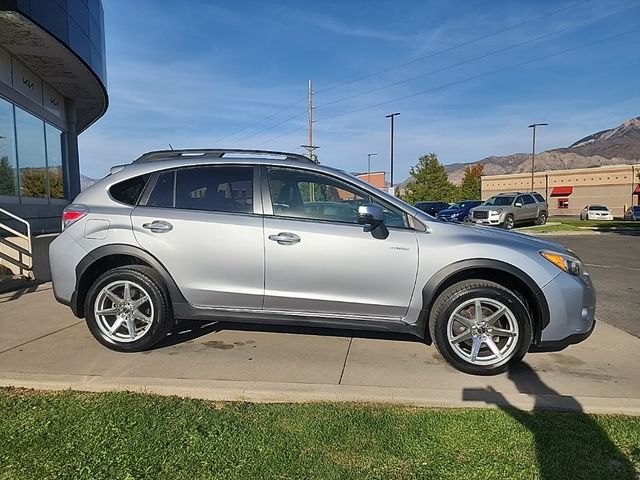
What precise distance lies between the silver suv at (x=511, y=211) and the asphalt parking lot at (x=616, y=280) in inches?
286

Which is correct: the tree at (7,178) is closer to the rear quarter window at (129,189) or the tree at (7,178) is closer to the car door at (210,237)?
the rear quarter window at (129,189)

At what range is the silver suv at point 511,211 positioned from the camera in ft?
75.3

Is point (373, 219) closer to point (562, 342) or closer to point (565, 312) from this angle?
point (565, 312)

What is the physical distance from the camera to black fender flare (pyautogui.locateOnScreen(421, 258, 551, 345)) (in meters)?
3.92

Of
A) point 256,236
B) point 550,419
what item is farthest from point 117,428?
point 550,419

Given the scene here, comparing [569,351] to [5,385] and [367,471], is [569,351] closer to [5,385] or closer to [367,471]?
[367,471]

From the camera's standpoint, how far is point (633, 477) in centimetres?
247

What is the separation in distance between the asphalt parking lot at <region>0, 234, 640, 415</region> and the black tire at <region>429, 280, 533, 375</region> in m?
0.11

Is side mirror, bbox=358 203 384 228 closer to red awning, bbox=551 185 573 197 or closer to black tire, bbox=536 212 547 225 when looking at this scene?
black tire, bbox=536 212 547 225

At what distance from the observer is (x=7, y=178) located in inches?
496

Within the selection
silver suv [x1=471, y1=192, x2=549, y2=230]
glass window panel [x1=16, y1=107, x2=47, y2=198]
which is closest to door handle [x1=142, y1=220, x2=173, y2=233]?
glass window panel [x1=16, y1=107, x2=47, y2=198]

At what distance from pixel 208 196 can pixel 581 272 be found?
3.41 meters

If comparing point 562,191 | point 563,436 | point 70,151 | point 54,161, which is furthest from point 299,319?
point 562,191

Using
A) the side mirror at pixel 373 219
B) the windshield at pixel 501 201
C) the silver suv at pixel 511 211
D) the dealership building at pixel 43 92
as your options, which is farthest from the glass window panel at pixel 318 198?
the windshield at pixel 501 201
